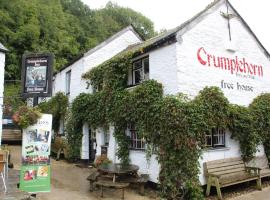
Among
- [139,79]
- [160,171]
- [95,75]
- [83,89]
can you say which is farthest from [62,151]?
[160,171]

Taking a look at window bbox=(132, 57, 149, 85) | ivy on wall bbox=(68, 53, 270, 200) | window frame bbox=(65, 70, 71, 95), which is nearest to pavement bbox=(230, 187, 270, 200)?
ivy on wall bbox=(68, 53, 270, 200)

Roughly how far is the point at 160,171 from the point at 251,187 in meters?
4.01

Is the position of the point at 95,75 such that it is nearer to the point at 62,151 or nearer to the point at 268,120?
the point at 62,151

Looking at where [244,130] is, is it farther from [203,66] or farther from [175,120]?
[175,120]

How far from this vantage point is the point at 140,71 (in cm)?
1389

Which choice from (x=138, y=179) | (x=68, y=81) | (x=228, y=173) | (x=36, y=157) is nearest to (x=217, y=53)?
(x=228, y=173)

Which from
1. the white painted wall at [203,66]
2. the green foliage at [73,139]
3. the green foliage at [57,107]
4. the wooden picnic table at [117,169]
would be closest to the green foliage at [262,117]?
the white painted wall at [203,66]

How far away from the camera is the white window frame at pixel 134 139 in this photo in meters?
13.3

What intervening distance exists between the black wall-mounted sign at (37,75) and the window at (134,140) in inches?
206

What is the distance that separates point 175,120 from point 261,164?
5752 millimetres

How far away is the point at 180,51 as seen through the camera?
11641mm

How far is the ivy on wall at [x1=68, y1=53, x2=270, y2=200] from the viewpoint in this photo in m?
10.6

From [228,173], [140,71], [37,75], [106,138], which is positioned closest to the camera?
[37,75]

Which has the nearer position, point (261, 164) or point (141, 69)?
point (141, 69)
